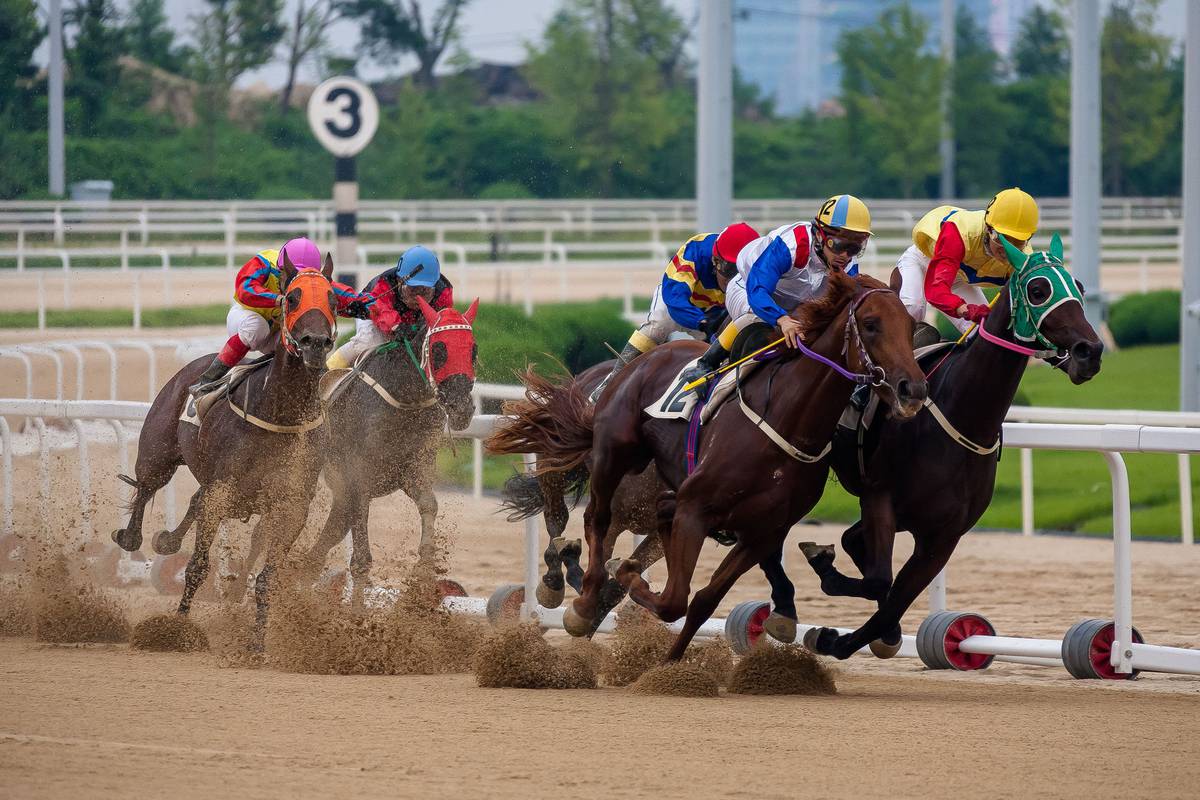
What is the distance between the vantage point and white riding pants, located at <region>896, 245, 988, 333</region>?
6.70 metres

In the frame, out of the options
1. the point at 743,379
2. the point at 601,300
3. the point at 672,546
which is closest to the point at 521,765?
the point at 672,546

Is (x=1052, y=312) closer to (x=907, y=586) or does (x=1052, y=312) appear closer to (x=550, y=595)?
(x=907, y=586)

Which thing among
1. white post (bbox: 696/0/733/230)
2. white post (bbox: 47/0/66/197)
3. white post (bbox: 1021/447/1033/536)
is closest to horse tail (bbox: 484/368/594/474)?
white post (bbox: 1021/447/1033/536)

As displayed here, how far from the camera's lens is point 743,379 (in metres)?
5.92

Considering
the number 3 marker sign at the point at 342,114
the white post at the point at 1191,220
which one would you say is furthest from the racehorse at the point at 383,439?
the white post at the point at 1191,220

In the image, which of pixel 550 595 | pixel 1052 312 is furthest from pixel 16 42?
pixel 1052 312

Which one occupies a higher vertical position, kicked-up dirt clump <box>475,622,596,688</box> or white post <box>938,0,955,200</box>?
white post <box>938,0,955,200</box>

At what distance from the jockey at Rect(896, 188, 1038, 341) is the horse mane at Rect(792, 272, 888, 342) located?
0.64 meters

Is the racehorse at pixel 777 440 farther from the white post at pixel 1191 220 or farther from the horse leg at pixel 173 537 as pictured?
the white post at pixel 1191 220

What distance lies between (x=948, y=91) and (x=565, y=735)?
33.1 meters

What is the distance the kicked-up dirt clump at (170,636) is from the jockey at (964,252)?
3.12 metres

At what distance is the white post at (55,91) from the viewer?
1702 cm

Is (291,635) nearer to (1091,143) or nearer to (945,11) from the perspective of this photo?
(1091,143)

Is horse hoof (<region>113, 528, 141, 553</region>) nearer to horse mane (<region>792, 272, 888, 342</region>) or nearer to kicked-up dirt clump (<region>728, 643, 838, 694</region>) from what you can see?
kicked-up dirt clump (<region>728, 643, 838, 694</region>)
